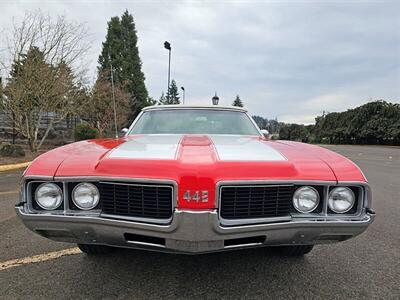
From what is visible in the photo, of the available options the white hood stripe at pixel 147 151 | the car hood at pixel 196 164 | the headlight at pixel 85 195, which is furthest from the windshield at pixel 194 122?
the headlight at pixel 85 195

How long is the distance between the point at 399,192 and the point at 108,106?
23.1 m

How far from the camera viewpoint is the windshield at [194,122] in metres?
3.71

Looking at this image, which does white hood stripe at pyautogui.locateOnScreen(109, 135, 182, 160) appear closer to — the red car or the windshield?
the red car

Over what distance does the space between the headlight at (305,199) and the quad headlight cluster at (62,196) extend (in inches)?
51.2

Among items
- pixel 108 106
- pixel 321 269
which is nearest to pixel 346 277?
pixel 321 269

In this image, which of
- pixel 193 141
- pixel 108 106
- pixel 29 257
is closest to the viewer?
pixel 193 141

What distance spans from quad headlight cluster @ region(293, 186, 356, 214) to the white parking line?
2.18 m

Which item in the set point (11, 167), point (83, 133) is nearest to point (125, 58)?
point (83, 133)

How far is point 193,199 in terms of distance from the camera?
6.58 feet

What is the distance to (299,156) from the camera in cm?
247

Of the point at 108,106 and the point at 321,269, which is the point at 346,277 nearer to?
the point at 321,269

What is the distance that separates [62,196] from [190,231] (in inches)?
35.3

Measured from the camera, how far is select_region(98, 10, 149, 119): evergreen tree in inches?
1449

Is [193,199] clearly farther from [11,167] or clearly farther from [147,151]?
[11,167]
